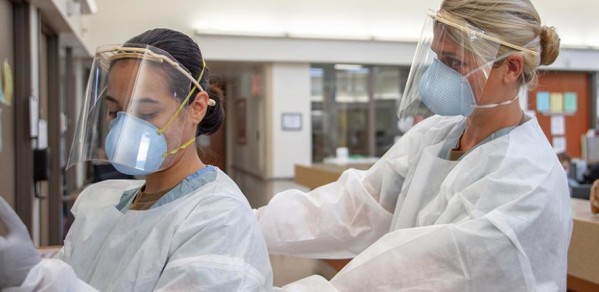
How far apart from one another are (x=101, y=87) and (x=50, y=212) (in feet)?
13.6

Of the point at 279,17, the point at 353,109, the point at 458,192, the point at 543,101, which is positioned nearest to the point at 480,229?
the point at 458,192

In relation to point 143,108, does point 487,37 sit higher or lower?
higher

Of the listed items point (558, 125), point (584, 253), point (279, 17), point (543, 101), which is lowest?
point (584, 253)

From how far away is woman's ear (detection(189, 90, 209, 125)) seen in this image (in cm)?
120

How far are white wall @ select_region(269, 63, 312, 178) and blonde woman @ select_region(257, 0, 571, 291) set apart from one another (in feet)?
22.5

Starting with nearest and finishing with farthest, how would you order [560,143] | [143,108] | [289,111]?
[143,108] < [289,111] < [560,143]

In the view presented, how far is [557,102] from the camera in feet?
31.1

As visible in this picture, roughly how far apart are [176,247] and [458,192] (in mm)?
714

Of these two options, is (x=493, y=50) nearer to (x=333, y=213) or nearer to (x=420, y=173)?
(x=420, y=173)

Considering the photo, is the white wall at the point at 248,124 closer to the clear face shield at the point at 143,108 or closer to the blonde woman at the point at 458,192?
the blonde woman at the point at 458,192

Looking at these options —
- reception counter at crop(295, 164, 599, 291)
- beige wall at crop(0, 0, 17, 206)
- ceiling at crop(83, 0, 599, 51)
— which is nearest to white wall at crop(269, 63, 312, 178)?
ceiling at crop(83, 0, 599, 51)

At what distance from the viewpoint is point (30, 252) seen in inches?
31.2

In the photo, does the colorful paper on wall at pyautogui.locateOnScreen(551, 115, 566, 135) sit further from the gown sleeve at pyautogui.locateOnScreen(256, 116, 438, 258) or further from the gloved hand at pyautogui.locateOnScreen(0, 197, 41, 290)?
the gloved hand at pyautogui.locateOnScreen(0, 197, 41, 290)

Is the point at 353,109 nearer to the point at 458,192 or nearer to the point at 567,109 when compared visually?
the point at 567,109
